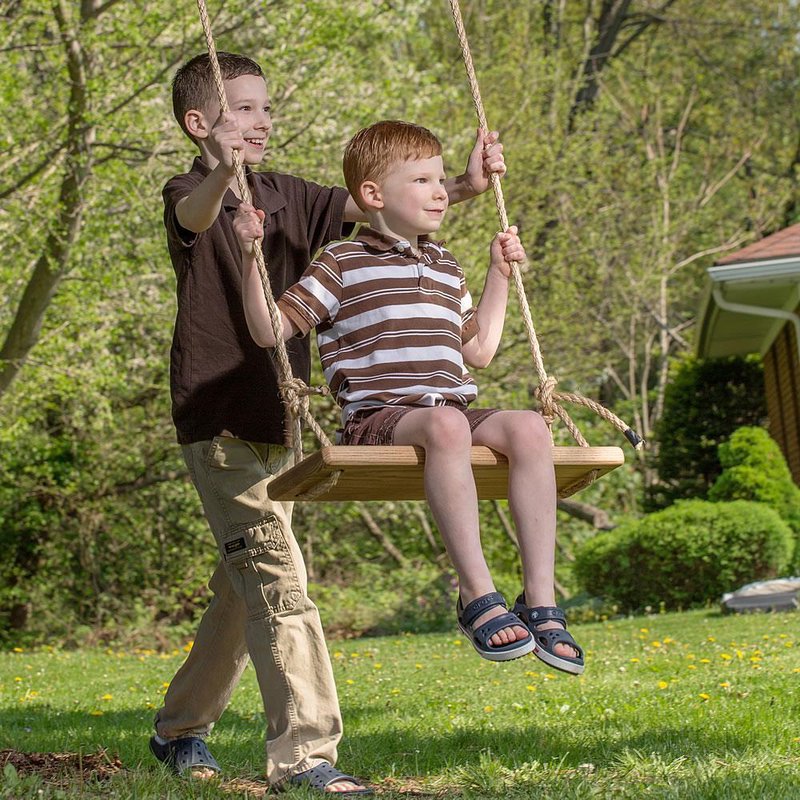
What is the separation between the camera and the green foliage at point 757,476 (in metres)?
12.8

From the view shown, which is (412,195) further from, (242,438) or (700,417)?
(700,417)

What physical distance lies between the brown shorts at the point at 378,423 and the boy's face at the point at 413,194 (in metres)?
0.55

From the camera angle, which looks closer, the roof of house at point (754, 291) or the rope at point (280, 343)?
the rope at point (280, 343)

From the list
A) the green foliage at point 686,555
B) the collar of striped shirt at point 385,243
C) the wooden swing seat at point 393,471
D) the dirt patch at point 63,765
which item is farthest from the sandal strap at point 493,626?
the green foliage at point 686,555

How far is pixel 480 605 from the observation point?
10.0 ft

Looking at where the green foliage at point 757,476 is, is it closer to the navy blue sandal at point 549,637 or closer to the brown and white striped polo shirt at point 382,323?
the brown and white striped polo shirt at point 382,323

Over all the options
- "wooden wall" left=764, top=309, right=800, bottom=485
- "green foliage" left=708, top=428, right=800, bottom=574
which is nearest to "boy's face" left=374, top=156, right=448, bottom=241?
"green foliage" left=708, top=428, right=800, bottom=574

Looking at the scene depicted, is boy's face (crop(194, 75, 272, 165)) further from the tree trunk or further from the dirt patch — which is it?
the tree trunk

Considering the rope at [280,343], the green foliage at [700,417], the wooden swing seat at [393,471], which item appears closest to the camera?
the wooden swing seat at [393,471]

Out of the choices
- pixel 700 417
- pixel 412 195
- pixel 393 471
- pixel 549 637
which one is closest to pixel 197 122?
pixel 412 195

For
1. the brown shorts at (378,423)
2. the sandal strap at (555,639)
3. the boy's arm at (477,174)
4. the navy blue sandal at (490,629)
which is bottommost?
the sandal strap at (555,639)

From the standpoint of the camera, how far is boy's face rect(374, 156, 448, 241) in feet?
11.5

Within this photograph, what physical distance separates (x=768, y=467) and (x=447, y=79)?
7.15 metres

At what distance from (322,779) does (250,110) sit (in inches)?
74.6
